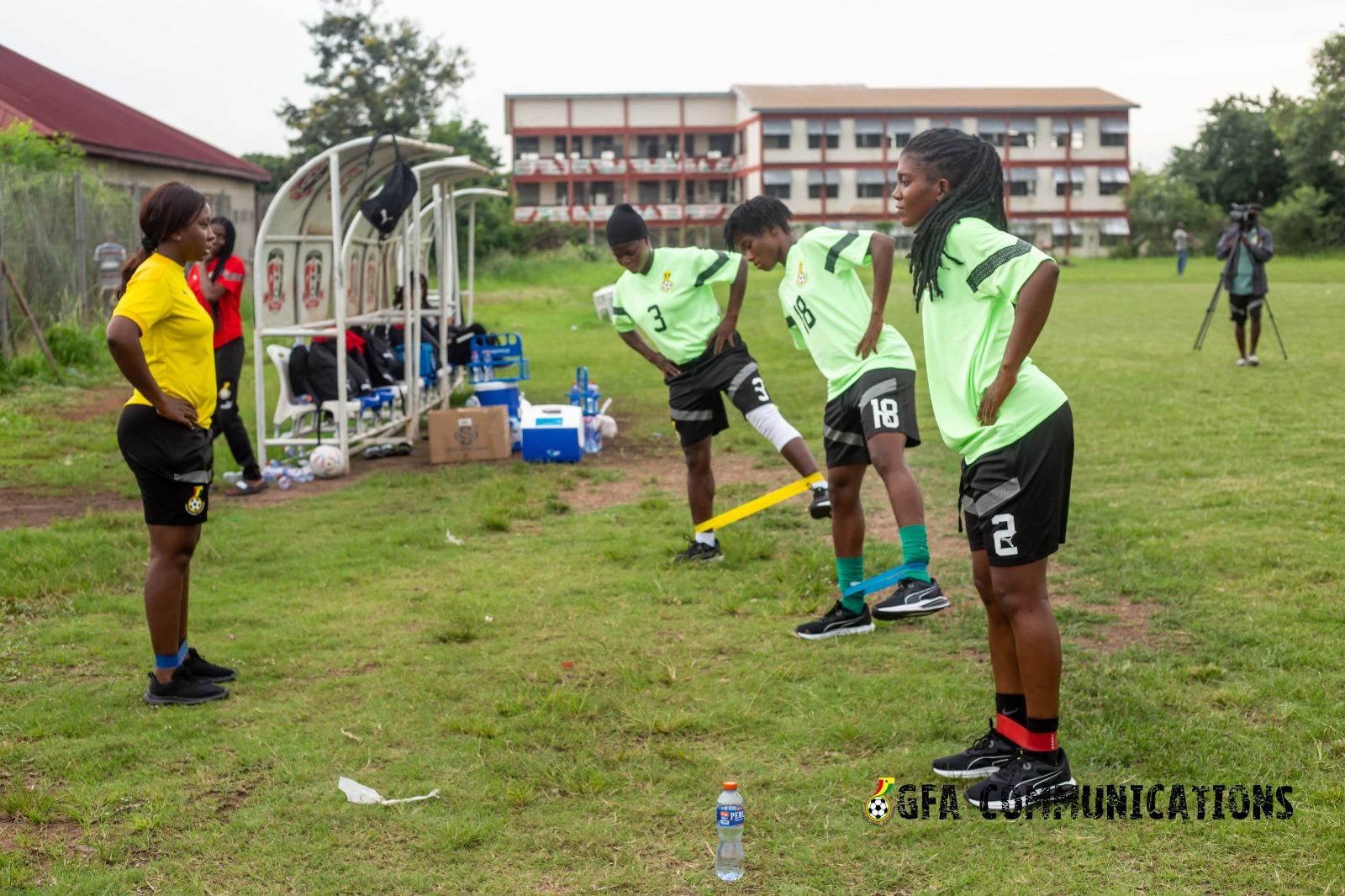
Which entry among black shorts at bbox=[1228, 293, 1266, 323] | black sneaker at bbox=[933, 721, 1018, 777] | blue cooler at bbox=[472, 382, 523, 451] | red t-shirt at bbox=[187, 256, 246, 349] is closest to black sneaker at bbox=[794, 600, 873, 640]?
black sneaker at bbox=[933, 721, 1018, 777]

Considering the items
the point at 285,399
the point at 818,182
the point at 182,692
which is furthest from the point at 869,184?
the point at 182,692

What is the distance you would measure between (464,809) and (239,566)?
385cm

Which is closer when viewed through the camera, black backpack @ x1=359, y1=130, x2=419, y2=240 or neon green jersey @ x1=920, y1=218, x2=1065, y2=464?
neon green jersey @ x1=920, y1=218, x2=1065, y2=464

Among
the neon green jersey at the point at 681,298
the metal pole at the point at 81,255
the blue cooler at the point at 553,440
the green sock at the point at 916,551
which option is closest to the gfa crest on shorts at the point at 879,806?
the green sock at the point at 916,551

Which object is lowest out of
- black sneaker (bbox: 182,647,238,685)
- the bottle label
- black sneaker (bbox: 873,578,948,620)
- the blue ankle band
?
the bottle label

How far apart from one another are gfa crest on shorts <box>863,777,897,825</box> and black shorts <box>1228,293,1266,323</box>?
43.2ft

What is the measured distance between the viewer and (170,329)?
493 centimetres

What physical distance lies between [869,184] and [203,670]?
235 ft

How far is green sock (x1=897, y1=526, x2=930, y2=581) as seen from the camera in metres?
5.18

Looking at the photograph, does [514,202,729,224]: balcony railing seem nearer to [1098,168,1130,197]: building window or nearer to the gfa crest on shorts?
[1098,168,1130,197]: building window

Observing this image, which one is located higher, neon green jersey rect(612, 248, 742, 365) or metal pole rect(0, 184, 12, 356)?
metal pole rect(0, 184, 12, 356)

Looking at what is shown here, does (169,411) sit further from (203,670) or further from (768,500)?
(768,500)

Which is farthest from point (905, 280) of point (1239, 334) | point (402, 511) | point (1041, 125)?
point (1041, 125)

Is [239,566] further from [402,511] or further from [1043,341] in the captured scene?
[1043,341]
